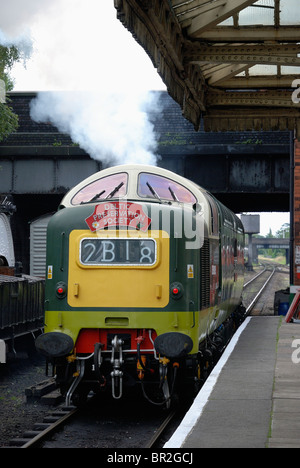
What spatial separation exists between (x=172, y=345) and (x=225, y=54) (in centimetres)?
398

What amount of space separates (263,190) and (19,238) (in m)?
9.46

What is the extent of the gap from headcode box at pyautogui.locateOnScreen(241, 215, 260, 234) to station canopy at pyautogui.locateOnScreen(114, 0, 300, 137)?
7297 centimetres

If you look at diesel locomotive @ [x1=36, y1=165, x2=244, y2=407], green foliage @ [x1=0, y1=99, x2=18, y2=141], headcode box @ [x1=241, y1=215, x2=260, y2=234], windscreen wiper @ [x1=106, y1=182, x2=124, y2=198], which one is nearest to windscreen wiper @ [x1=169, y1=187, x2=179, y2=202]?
diesel locomotive @ [x1=36, y1=165, x2=244, y2=407]

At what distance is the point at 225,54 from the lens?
9562mm

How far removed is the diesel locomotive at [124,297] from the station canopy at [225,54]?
1.89 metres

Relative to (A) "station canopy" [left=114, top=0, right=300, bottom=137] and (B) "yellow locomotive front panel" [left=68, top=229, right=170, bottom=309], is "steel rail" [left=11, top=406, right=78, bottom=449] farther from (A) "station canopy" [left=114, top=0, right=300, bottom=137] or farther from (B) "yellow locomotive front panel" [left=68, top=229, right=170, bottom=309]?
(A) "station canopy" [left=114, top=0, right=300, bottom=137]

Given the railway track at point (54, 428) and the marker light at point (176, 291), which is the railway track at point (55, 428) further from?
the marker light at point (176, 291)

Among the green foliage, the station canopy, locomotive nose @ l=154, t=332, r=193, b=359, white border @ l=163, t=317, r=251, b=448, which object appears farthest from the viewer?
the green foliage

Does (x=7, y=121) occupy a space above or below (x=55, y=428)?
above

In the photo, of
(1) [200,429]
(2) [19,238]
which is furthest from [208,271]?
(2) [19,238]

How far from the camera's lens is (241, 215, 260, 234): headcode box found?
85.9 m

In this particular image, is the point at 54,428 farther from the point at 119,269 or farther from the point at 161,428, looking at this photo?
the point at 119,269

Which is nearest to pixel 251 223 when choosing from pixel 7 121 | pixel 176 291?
pixel 7 121

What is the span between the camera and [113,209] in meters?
9.84
